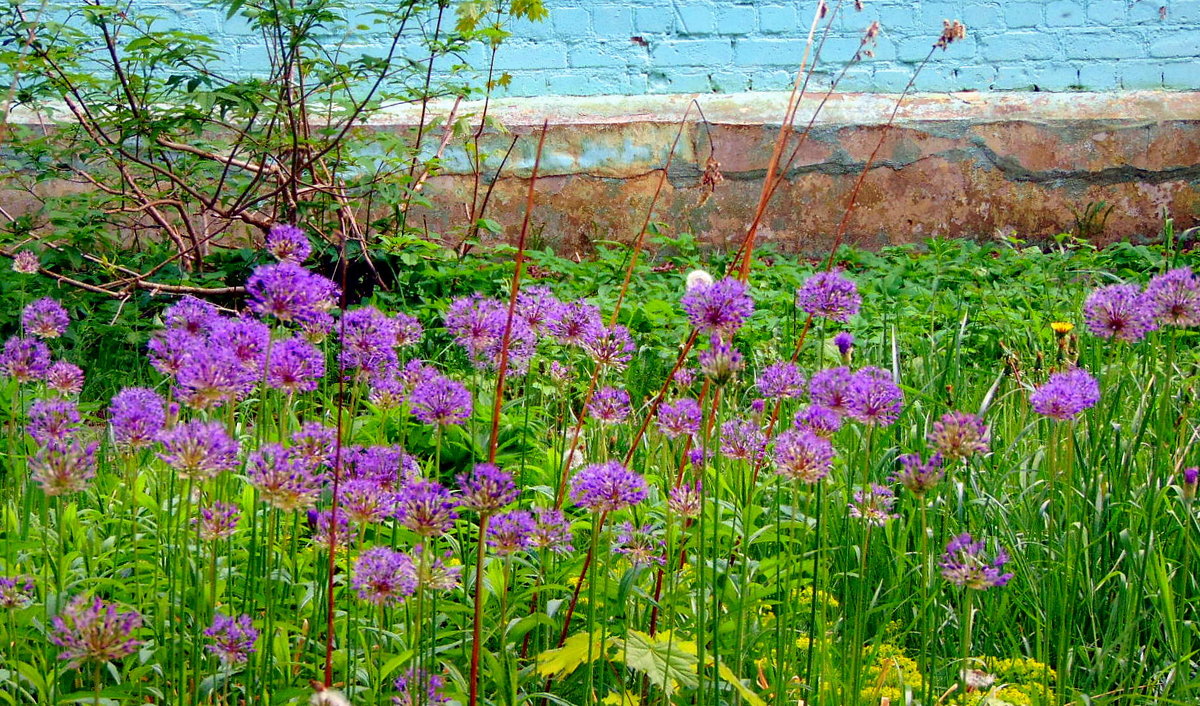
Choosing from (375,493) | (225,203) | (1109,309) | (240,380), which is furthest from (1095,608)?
(225,203)

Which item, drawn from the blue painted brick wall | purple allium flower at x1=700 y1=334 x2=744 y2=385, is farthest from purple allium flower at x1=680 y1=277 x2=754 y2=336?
the blue painted brick wall

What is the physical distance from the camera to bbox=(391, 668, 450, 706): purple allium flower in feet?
4.06

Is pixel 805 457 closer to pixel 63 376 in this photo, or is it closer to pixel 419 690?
pixel 419 690

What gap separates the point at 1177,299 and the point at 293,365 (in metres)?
1.15

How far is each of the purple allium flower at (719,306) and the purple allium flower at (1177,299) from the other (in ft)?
1.86

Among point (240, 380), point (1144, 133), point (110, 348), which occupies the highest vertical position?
point (240, 380)

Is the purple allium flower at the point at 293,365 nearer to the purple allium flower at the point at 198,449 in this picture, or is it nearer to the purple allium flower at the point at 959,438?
the purple allium flower at the point at 198,449

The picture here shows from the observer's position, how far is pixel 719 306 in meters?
1.24

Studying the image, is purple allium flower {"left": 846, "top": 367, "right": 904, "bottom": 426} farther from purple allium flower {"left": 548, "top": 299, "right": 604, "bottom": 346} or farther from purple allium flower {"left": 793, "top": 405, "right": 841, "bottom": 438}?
purple allium flower {"left": 548, "top": 299, "right": 604, "bottom": 346}

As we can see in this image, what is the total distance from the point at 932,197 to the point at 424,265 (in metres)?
2.85

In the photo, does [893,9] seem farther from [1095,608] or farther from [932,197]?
[1095,608]

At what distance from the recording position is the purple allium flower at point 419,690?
1236mm

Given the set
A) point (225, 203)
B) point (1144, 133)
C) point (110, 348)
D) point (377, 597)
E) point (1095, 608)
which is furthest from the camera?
point (1144, 133)

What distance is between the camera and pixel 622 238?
231 inches
